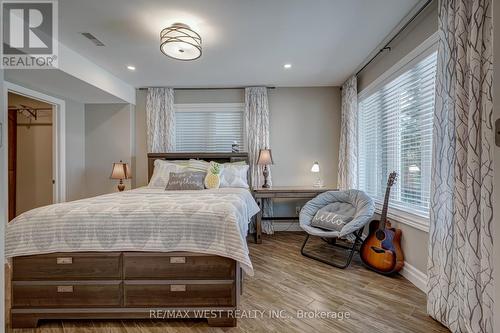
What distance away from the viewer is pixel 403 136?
8.74 feet

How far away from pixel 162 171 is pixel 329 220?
2.36m

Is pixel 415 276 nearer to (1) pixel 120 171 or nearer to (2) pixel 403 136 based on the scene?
(2) pixel 403 136

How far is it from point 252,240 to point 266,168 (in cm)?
117

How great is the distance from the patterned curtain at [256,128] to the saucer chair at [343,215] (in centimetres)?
102

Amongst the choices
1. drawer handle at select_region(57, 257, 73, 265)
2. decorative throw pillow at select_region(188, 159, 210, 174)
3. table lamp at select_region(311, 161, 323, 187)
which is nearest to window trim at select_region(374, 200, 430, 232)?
table lamp at select_region(311, 161, 323, 187)

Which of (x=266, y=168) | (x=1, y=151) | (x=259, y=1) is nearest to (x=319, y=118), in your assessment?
(x=266, y=168)

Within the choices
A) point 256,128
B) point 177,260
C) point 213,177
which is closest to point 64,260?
point 177,260

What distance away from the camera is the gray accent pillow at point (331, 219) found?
291 cm

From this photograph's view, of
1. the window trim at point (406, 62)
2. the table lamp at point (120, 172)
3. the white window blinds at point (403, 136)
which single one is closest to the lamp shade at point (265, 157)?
the white window blinds at point (403, 136)

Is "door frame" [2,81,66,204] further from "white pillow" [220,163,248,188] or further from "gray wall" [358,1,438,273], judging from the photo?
"gray wall" [358,1,438,273]

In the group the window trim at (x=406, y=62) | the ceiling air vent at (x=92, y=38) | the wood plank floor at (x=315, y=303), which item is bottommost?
the wood plank floor at (x=315, y=303)

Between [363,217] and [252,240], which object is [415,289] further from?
[252,240]

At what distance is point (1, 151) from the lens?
0.82 metres

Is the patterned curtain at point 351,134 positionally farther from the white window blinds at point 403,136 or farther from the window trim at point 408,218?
the window trim at point 408,218
